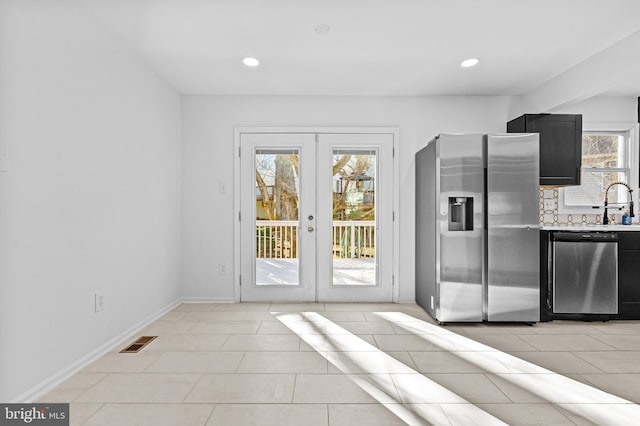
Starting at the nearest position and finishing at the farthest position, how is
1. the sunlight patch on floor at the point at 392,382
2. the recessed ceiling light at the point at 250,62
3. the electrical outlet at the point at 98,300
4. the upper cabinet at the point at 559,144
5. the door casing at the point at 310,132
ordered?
the sunlight patch on floor at the point at 392,382
the electrical outlet at the point at 98,300
the recessed ceiling light at the point at 250,62
the upper cabinet at the point at 559,144
the door casing at the point at 310,132

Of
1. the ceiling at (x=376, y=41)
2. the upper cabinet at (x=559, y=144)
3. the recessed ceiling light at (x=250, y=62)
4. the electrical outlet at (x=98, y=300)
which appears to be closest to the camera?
the ceiling at (x=376, y=41)

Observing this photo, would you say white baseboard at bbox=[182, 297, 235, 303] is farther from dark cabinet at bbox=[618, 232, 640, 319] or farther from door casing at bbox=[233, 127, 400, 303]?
dark cabinet at bbox=[618, 232, 640, 319]

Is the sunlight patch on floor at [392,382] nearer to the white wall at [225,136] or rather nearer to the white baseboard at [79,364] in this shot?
the white baseboard at [79,364]

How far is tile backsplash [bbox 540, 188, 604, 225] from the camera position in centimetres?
437

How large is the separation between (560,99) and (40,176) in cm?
436

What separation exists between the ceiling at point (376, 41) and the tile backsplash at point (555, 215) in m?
1.24

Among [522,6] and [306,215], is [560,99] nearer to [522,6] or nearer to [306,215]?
[522,6]

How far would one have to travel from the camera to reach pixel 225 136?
173 inches

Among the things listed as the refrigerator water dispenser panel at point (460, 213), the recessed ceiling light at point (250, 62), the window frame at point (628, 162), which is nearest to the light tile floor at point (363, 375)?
the refrigerator water dispenser panel at point (460, 213)

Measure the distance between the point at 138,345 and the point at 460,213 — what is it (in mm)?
3052

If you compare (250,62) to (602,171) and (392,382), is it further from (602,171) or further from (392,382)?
(602,171)

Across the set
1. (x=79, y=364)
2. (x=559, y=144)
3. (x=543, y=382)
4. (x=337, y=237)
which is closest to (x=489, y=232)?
(x=559, y=144)

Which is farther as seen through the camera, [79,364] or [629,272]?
[629,272]

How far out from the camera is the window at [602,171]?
A: 4383mm
